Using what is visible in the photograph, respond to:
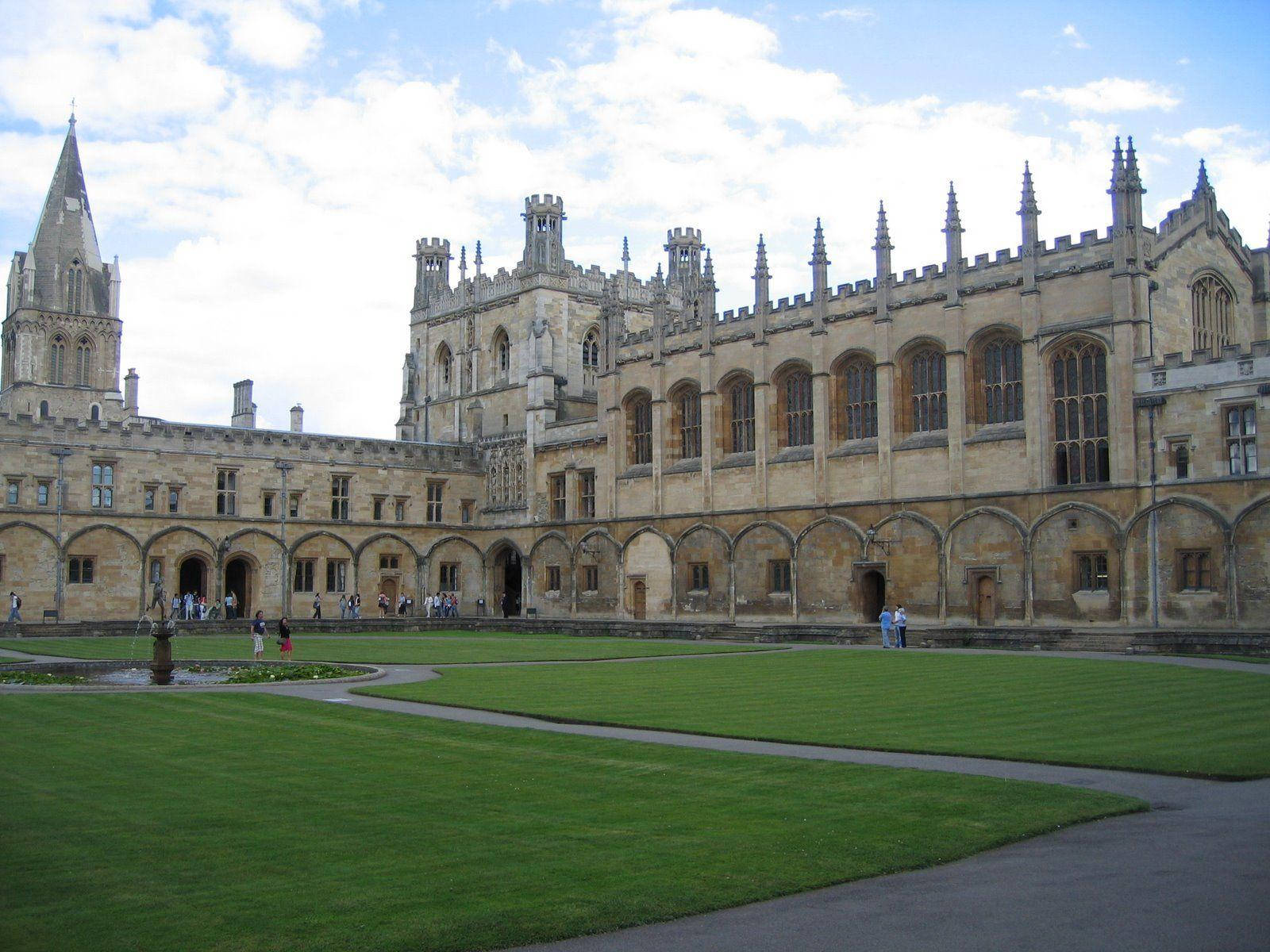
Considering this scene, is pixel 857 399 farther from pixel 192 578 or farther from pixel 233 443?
pixel 192 578

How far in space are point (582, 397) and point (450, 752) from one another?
165ft

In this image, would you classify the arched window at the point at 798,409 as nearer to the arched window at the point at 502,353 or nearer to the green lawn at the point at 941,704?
the arched window at the point at 502,353

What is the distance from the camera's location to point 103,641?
39469 mm

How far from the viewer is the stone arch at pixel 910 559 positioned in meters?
44.2

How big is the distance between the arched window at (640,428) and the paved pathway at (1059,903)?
45.8m

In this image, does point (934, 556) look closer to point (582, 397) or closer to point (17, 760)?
point (582, 397)

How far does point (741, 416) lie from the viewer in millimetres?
53312

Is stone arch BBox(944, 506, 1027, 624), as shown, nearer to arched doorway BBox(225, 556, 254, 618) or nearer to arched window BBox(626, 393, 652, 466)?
arched window BBox(626, 393, 652, 466)

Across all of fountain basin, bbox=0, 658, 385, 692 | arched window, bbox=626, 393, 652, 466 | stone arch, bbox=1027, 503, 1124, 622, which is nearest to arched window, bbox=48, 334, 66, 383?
arched window, bbox=626, 393, 652, 466

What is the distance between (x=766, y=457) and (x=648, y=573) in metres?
8.15

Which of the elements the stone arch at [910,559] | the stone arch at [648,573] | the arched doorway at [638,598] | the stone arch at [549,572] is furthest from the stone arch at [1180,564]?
the stone arch at [549,572]

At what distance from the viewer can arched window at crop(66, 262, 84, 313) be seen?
94.7 m

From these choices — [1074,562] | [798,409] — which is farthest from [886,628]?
[798,409]

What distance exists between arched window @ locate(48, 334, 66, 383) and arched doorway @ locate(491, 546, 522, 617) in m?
47.3
